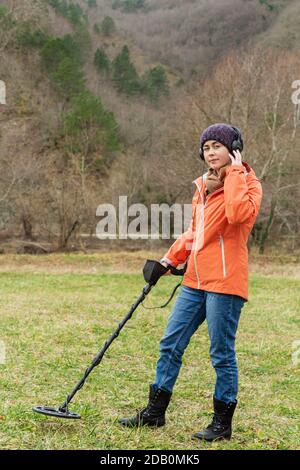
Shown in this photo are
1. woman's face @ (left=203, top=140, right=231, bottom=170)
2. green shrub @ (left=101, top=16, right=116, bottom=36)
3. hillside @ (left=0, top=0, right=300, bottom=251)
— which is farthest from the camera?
green shrub @ (left=101, top=16, right=116, bottom=36)

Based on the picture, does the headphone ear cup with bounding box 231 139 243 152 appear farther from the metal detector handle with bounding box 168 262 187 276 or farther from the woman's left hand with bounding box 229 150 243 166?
the metal detector handle with bounding box 168 262 187 276

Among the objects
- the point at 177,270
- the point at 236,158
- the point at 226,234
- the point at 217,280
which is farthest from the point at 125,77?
the point at 217,280

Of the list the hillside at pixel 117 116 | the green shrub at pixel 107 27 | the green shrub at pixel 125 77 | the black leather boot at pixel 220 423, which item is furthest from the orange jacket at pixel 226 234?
the green shrub at pixel 107 27

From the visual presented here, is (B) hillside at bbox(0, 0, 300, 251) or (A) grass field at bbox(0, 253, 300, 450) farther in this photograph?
(B) hillside at bbox(0, 0, 300, 251)

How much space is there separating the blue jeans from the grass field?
1.21 feet

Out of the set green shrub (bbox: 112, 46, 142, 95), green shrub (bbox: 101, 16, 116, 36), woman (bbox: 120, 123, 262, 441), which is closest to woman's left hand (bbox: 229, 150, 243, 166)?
woman (bbox: 120, 123, 262, 441)

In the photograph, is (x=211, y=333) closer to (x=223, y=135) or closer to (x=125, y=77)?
(x=223, y=135)

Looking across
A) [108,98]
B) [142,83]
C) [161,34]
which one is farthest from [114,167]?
[161,34]

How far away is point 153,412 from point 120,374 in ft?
5.09

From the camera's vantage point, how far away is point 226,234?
11.0 ft

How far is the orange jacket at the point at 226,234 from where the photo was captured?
10.3 ft

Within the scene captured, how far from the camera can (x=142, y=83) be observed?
5191 centimetres

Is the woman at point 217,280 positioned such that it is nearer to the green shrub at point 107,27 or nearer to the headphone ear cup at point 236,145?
the headphone ear cup at point 236,145

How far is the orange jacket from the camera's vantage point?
3.15 metres
